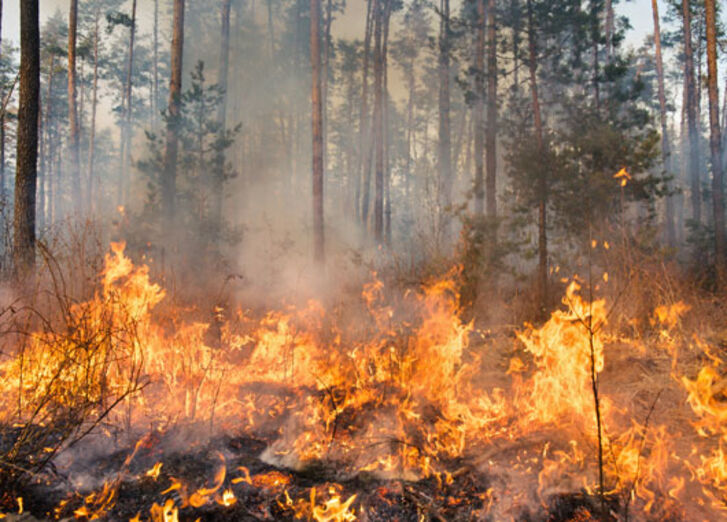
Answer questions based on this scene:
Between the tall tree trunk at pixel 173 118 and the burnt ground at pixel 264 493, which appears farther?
the tall tree trunk at pixel 173 118

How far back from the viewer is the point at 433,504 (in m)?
2.80

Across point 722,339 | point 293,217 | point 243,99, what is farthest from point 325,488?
point 243,99

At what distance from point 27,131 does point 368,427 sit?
7832 mm

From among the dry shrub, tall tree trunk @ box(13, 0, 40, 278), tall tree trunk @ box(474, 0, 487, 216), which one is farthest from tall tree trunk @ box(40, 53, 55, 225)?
the dry shrub

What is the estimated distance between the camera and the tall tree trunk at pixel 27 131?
7.05 metres

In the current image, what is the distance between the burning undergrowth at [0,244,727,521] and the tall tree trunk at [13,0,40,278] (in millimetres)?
3201

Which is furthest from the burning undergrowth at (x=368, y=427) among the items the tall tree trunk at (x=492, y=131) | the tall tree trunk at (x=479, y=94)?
the tall tree trunk at (x=479, y=94)

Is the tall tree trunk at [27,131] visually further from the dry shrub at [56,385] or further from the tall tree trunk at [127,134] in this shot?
the tall tree trunk at [127,134]

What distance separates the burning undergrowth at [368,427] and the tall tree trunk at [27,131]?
3.20m

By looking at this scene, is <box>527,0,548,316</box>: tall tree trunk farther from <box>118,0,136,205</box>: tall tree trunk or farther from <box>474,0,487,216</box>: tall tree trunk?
<box>118,0,136,205</box>: tall tree trunk

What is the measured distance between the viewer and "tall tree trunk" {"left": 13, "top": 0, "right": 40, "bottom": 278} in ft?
23.1

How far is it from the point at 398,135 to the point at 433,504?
38557mm

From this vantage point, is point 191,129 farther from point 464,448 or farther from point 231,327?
point 464,448

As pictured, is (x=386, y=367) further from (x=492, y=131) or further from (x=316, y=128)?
(x=316, y=128)
